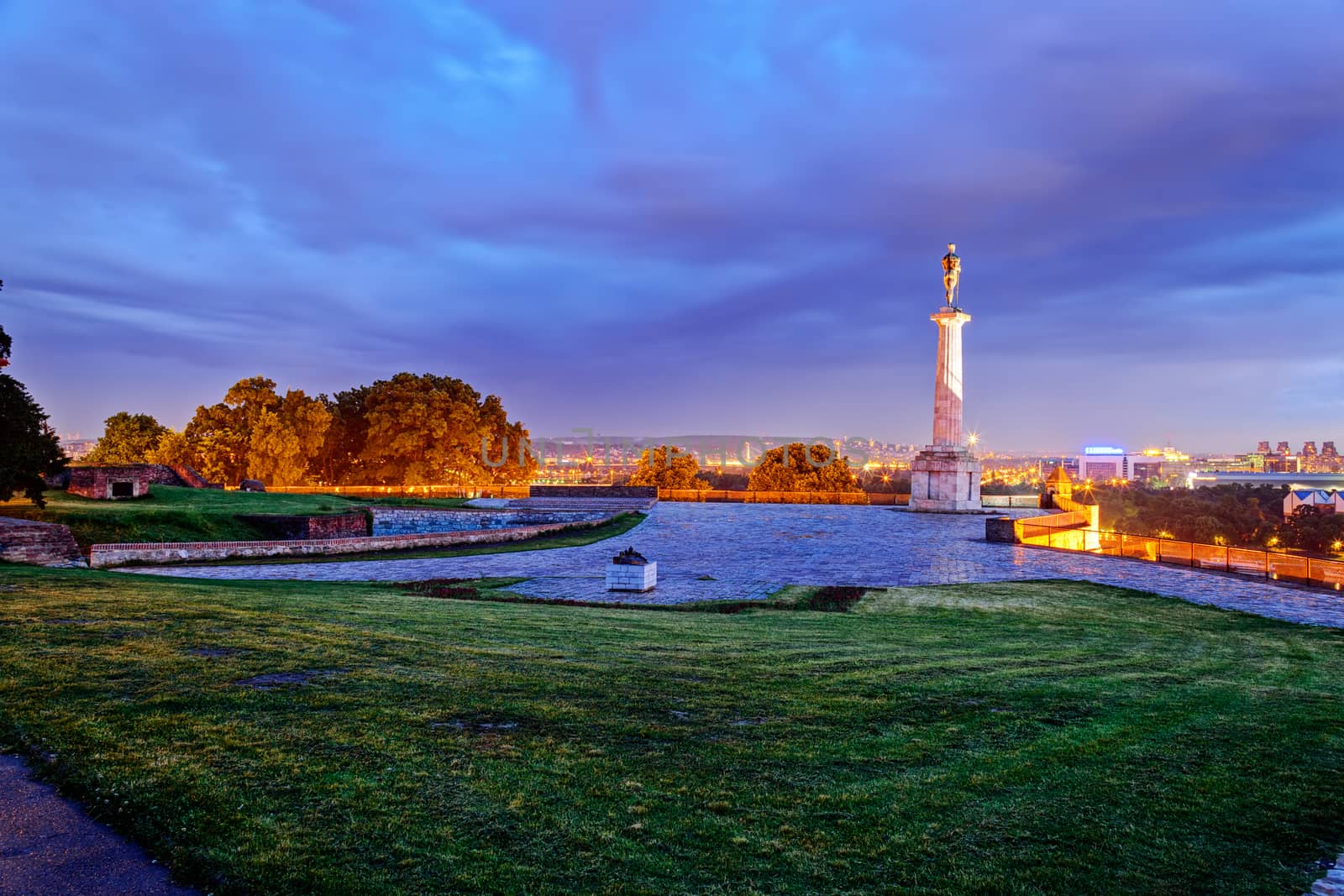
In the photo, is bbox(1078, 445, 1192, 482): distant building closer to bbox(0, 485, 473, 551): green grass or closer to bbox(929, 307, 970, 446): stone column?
bbox(929, 307, 970, 446): stone column

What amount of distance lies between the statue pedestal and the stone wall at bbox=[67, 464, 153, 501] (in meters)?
31.0

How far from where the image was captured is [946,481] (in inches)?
1405

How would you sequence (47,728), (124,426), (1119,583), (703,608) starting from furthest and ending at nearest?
(124,426), (1119,583), (703,608), (47,728)

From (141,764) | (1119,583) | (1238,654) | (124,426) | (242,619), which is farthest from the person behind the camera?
(124,426)

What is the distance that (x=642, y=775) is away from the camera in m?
4.68

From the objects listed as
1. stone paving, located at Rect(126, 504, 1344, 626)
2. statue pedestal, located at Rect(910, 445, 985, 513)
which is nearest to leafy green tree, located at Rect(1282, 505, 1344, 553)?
statue pedestal, located at Rect(910, 445, 985, 513)

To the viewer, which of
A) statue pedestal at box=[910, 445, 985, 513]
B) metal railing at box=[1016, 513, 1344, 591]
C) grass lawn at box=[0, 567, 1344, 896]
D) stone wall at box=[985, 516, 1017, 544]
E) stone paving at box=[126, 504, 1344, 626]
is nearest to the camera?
grass lawn at box=[0, 567, 1344, 896]

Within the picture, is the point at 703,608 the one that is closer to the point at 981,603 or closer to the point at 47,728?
the point at 981,603

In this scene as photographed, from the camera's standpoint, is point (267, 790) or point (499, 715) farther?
point (499, 715)

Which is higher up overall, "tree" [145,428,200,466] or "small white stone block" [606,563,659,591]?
"tree" [145,428,200,466]

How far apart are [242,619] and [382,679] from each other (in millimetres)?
3396

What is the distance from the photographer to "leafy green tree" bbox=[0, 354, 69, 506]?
1511 centimetres

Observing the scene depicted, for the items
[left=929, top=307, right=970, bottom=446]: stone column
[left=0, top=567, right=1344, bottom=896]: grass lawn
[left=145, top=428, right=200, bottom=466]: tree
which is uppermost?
[left=929, top=307, right=970, bottom=446]: stone column

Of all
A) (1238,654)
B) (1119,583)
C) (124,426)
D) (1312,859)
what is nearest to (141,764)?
(1312,859)
